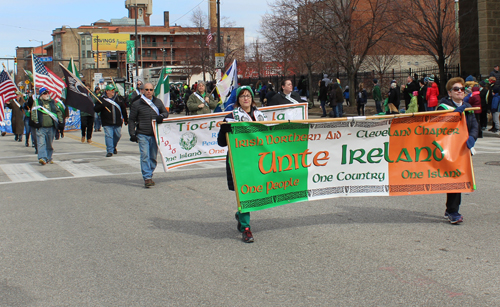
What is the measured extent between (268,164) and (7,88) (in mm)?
18459

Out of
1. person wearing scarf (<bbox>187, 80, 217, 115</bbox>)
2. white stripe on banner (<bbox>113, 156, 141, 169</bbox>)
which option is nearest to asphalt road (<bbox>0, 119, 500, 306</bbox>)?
person wearing scarf (<bbox>187, 80, 217, 115</bbox>)

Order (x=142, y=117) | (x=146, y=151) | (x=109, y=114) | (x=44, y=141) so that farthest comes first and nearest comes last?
(x=109, y=114) → (x=44, y=141) → (x=142, y=117) → (x=146, y=151)

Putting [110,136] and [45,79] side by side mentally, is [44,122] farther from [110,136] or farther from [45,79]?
[45,79]

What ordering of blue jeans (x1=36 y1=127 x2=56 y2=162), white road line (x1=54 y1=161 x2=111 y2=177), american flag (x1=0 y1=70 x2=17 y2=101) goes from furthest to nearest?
american flag (x1=0 y1=70 x2=17 y2=101) → blue jeans (x1=36 y1=127 x2=56 y2=162) → white road line (x1=54 y1=161 x2=111 y2=177)

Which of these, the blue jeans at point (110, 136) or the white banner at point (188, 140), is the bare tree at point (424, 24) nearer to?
the blue jeans at point (110, 136)

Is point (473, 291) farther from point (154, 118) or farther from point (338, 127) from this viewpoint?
point (154, 118)

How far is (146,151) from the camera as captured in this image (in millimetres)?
10547

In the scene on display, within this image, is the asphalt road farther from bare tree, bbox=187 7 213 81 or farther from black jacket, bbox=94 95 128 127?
bare tree, bbox=187 7 213 81

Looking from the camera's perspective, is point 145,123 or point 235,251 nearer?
point 235,251

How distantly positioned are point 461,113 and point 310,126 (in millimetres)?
1945

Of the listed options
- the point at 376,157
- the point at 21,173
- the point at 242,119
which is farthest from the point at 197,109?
the point at 376,157

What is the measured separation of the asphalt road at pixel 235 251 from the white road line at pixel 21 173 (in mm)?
1953

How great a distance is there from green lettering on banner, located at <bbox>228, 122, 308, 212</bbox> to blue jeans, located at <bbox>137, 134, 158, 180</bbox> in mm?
4537

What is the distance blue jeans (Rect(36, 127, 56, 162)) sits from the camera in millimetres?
14336
